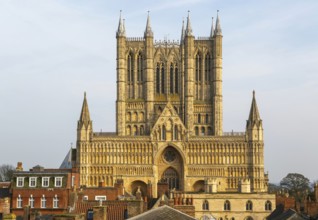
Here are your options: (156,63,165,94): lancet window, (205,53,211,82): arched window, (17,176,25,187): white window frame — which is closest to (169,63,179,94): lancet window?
(156,63,165,94): lancet window

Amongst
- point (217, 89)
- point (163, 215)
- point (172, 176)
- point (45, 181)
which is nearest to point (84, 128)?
point (172, 176)

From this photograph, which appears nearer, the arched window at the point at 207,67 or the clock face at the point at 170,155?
the clock face at the point at 170,155

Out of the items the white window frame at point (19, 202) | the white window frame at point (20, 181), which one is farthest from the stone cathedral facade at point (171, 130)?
the white window frame at point (19, 202)

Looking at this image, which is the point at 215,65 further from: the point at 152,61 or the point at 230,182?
the point at 230,182

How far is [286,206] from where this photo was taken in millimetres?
54875

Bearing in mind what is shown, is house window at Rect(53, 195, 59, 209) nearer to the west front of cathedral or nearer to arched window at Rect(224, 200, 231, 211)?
arched window at Rect(224, 200, 231, 211)

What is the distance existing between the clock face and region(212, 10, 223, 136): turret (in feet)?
22.1

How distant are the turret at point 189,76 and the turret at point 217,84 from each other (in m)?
3.26

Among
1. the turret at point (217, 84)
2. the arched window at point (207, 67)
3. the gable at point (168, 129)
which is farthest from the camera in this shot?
the arched window at point (207, 67)

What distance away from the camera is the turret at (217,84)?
11944 cm

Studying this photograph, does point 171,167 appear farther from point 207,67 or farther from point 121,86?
point 207,67

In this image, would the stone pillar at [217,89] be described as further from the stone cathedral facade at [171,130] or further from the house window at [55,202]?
the house window at [55,202]

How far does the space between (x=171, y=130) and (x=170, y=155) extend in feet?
12.1

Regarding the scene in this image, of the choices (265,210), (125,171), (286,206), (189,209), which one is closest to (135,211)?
(189,209)
